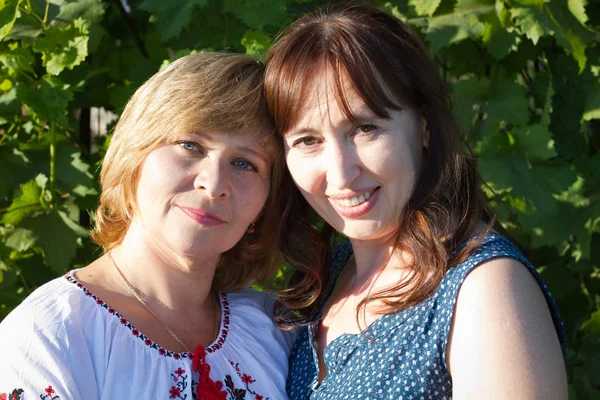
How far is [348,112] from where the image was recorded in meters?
2.33

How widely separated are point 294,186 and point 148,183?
0.51 metres

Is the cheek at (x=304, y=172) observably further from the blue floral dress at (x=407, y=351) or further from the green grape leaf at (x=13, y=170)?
the green grape leaf at (x=13, y=170)

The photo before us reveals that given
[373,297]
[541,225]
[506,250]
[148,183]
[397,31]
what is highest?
[397,31]

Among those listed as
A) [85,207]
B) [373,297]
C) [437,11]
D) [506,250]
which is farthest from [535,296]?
[85,207]

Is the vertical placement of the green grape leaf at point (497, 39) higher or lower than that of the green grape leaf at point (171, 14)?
lower

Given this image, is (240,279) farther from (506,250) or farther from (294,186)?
(506,250)

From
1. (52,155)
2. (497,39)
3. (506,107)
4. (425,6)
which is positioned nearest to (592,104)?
(506,107)

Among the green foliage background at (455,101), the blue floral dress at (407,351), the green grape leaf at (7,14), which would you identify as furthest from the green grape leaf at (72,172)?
the blue floral dress at (407,351)

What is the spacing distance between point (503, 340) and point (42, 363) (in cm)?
103

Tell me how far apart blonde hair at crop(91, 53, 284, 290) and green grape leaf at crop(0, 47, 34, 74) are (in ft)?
1.50

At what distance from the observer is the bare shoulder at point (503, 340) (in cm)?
203

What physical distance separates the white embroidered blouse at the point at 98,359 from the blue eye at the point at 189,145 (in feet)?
1.44

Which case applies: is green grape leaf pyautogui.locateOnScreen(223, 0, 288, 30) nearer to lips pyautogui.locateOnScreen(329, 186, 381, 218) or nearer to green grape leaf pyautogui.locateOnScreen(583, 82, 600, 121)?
lips pyautogui.locateOnScreen(329, 186, 381, 218)

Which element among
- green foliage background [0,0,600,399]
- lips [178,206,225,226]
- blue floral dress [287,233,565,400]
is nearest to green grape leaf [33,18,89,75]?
green foliage background [0,0,600,399]
